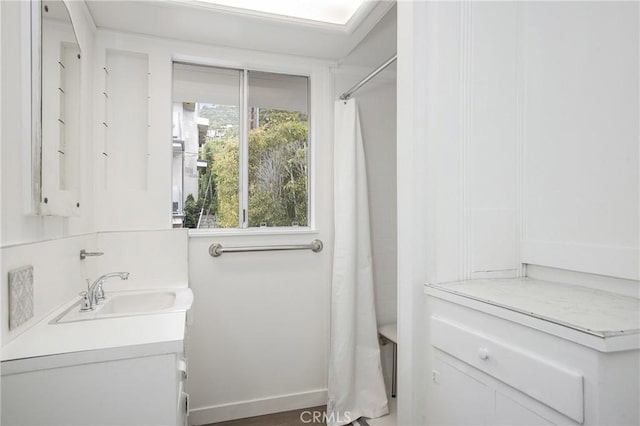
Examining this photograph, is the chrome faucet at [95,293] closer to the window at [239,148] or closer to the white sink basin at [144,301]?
the white sink basin at [144,301]

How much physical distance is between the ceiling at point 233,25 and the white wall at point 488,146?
0.52m

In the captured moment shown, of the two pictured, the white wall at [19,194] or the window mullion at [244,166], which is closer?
the white wall at [19,194]

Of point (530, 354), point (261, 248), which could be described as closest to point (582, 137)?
point (530, 354)

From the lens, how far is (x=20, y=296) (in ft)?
3.42

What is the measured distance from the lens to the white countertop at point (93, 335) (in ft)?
3.17

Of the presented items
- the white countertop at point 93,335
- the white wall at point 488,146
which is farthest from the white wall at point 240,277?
the white wall at point 488,146

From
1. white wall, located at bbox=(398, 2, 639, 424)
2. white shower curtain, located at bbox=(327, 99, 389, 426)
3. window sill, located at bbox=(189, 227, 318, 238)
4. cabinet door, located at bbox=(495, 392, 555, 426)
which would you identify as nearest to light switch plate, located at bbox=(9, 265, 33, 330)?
window sill, located at bbox=(189, 227, 318, 238)

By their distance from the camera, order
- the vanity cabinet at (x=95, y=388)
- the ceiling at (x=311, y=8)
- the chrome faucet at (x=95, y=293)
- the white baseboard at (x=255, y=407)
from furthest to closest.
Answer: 1. the white baseboard at (x=255, y=407)
2. the ceiling at (x=311, y=8)
3. the chrome faucet at (x=95, y=293)
4. the vanity cabinet at (x=95, y=388)

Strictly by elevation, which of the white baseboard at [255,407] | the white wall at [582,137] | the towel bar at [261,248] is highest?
the white wall at [582,137]

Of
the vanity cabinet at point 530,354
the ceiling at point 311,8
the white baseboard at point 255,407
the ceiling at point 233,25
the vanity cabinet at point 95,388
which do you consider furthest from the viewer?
the white baseboard at point 255,407

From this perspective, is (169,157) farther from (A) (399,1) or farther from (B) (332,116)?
(A) (399,1)

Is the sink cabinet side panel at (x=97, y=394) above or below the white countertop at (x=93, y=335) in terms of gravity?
below

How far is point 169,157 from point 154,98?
1.13 feet

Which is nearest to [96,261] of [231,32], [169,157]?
[169,157]
